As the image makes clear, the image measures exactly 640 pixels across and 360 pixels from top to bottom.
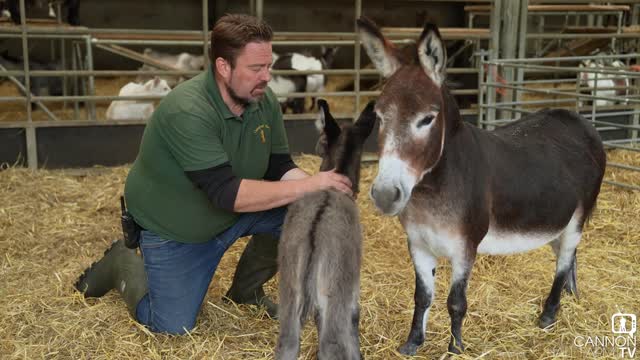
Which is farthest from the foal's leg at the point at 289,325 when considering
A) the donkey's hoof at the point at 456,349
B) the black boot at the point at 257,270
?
the black boot at the point at 257,270

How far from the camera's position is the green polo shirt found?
3.38 metres

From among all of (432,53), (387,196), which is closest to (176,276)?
(387,196)

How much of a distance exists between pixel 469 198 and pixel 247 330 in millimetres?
1611

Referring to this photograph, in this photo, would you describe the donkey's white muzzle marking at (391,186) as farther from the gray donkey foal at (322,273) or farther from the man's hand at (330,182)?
the man's hand at (330,182)

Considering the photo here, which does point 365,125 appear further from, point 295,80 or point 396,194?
point 295,80

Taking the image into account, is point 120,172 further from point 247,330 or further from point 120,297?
point 247,330

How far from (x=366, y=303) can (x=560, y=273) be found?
120 cm

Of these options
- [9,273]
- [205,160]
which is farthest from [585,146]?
[9,273]

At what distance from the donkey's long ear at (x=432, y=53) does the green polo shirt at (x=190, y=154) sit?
3.78 feet

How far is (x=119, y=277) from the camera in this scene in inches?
160

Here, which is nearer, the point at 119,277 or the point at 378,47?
A: the point at 378,47

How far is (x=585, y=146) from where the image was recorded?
12.5 ft

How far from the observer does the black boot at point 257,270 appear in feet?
13.3

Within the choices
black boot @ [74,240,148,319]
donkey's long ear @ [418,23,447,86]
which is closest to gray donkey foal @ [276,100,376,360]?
donkey's long ear @ [418,23,447,86]
